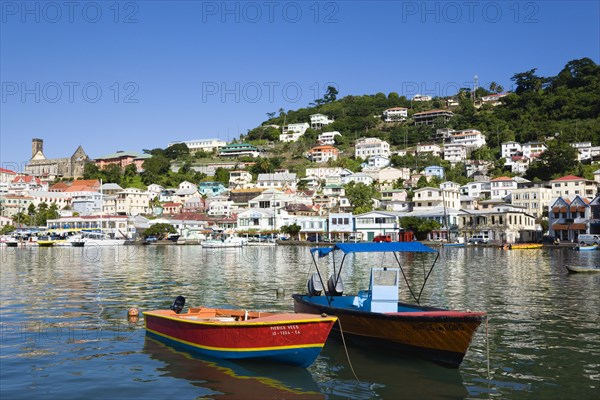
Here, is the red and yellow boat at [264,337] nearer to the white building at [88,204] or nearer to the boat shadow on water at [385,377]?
the boat shadow on water at [385,377]

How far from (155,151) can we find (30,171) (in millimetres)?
48532

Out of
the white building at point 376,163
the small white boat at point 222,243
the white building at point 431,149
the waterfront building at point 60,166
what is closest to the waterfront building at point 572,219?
the small white boat at point 222,243

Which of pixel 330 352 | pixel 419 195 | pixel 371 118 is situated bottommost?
pixel 330 352

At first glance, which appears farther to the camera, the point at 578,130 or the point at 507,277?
the point at 578,130

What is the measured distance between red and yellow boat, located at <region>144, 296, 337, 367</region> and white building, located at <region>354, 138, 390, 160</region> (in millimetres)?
133372

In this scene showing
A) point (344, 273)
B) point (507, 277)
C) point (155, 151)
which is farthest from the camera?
point (155, 151)

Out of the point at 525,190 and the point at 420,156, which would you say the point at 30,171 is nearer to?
the point at 420,156

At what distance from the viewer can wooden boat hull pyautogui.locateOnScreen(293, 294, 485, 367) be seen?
13.2 m

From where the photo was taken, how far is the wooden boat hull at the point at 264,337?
516 inches

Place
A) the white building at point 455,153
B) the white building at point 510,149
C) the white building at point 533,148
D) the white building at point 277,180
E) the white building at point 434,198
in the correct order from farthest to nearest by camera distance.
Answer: the white building at point 455,153, the white building at point 277,180, the white building at point 510,149, the white building at point 533,148, the white building at point 434,198

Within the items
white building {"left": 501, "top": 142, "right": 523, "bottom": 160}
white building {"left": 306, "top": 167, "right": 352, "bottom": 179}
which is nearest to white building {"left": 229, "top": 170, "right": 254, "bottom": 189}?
white building {"left": 306, "top": 167, "right": 352, "bottom": 179}

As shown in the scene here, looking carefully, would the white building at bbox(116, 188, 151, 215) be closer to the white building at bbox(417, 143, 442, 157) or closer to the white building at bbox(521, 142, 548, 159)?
the white building at bbox(417, 143, 442, 157)

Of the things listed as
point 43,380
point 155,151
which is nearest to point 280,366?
point 43,380

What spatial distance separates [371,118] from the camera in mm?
184875
